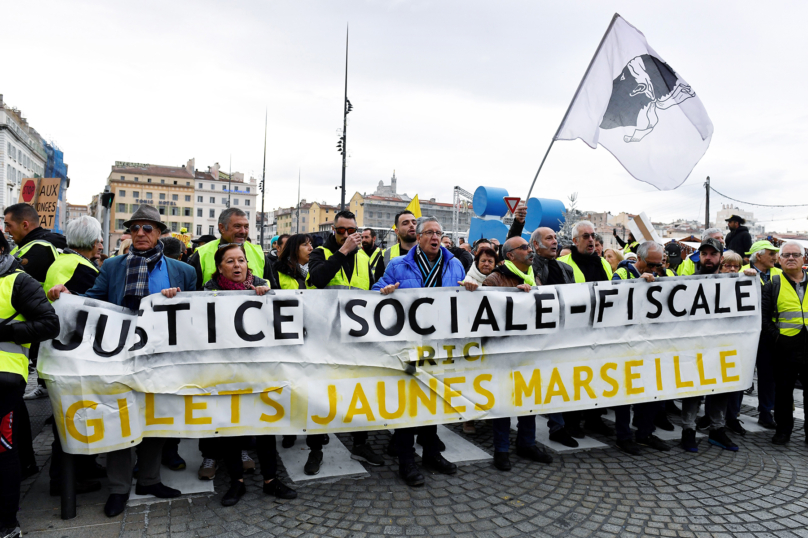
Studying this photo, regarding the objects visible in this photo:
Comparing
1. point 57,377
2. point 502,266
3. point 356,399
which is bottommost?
point 356,399

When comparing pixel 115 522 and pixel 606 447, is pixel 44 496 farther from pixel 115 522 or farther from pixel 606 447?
pixel 606 447

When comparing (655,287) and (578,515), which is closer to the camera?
(578,515)

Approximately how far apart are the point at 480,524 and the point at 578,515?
708 millimetres

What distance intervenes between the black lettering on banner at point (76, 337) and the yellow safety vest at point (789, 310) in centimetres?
624

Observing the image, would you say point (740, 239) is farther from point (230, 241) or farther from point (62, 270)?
point (62, 270)

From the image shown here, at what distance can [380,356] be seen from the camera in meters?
4.07

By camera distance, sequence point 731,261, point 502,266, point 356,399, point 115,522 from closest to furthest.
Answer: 1. point 115,522
2. point 356,399
3. point 502,266
4. point 731,261

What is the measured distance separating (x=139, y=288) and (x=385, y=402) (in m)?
2.06

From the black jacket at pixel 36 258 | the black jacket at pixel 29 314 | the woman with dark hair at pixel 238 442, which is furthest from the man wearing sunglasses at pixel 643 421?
the black jacket at pixel 36 258

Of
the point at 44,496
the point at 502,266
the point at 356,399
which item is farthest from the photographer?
the point at 502,266

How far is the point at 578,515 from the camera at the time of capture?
3477 millimetres

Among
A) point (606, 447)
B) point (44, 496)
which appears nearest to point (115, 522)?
point (44, 496)

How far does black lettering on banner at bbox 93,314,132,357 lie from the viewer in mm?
3502

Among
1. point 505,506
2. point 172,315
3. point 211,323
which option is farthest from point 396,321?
point 172,315
